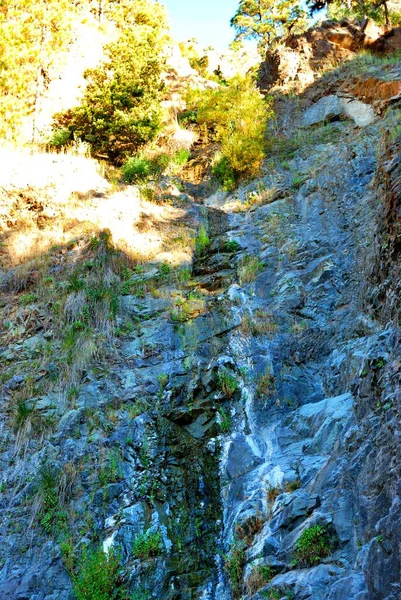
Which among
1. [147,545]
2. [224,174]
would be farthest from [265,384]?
[224,174]

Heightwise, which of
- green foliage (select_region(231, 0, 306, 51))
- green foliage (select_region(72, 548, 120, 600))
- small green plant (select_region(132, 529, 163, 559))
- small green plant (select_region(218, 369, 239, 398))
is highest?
green foliage (select_region(231, 0, 306, 51))

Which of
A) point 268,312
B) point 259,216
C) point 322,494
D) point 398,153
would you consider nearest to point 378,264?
point 398,153

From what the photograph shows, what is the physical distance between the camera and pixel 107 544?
648 cm

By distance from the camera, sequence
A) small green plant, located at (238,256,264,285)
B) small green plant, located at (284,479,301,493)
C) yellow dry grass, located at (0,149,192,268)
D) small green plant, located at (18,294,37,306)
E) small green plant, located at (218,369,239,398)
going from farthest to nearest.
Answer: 1. yellow dry grass, located at (0,149,192,268)
2. small green plant, located at (238,256,264,285)
3. small green plant, located at (18,294,37,306)
4. small green plant, located at (218,369,239,398)
5. small green plant, located at (284,479,301,493)

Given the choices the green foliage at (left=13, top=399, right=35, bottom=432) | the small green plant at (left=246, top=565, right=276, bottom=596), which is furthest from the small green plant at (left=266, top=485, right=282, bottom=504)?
the green foliage at (left=13, top=399, right=35, bottom=432)

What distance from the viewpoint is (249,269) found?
427 inches

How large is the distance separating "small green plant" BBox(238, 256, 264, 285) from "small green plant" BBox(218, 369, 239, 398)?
8.84 ft

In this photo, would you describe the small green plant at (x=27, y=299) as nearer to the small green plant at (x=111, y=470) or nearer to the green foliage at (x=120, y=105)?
the small green plant at (x=111, y=470)

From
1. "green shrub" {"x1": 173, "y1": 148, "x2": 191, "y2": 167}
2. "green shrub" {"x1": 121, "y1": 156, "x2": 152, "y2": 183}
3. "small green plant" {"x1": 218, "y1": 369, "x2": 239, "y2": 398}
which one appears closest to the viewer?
"small green plant" {"x1": 218, "y1": 369, "x2": 239, "y2": 398}

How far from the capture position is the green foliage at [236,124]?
15227 millimetres

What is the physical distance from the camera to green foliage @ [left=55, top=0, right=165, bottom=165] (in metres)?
16.0

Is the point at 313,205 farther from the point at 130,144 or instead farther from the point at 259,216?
the point at 130,144

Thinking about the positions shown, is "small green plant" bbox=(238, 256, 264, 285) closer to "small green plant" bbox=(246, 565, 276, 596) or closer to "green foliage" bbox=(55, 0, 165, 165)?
"small green plant" bbox=(246, 565, 276, 596)

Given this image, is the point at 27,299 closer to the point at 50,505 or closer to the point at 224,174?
the point at 50,505
